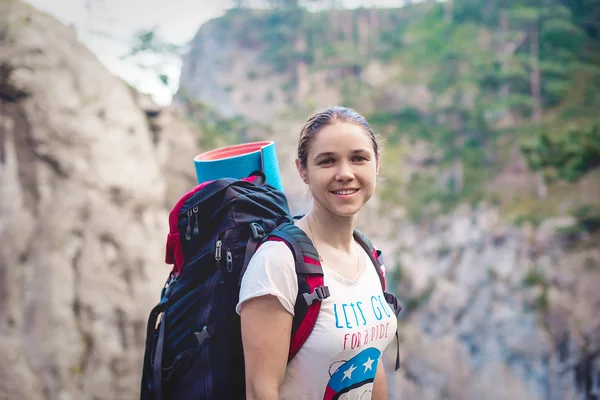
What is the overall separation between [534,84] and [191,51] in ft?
56.9

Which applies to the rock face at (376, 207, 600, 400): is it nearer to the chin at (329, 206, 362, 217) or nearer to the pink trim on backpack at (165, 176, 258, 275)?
the chin at (329, 206, 362, 217)

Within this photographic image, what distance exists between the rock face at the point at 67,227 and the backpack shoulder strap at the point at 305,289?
6.16 metres

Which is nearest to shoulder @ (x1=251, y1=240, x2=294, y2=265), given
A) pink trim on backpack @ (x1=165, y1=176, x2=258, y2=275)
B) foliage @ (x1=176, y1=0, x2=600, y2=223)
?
pink trim on backpack @ (x1=165, y1=176, x2=258, y2=275)

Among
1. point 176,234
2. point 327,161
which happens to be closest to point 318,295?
point 327,161

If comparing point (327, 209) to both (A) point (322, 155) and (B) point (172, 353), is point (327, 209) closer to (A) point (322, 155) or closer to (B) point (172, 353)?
(A) point (322, 155)

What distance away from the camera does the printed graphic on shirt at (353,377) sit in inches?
53.4

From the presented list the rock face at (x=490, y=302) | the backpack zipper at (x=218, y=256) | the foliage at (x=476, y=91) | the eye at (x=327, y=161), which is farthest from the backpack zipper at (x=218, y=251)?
the foliage at (x=476, y=91)

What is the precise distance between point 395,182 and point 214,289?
1411 cm

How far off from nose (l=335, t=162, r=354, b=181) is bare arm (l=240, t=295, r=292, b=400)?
0.39 meters

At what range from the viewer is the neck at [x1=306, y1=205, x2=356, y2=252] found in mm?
1468

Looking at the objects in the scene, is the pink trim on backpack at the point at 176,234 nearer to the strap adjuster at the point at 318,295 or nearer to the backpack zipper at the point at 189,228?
the backpack zipper at the point at 189,228

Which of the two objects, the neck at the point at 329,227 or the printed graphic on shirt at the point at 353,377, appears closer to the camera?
the printed graphic on shirt at the point at 353,377

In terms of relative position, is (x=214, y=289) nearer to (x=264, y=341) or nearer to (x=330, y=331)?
(x=264, y=341)

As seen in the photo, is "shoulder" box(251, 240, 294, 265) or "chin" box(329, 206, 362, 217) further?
"chin" box(329, 206, 362, 217)
